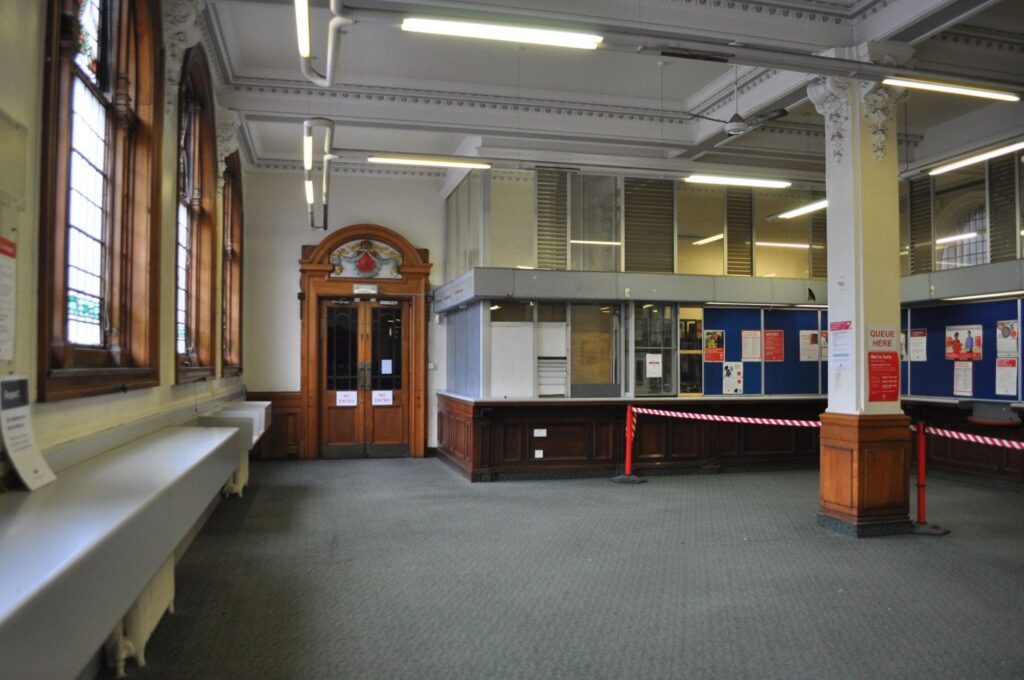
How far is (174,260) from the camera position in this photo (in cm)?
520

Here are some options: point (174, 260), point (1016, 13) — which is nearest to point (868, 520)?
point (1016, 13)

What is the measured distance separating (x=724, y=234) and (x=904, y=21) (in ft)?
13.0

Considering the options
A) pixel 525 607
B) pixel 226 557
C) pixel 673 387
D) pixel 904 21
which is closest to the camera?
pixel 525 607

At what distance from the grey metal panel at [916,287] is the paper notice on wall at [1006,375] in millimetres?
1026

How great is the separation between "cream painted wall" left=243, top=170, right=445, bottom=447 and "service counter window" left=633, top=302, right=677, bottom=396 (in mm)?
3075

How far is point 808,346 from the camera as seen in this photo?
9.39 metres

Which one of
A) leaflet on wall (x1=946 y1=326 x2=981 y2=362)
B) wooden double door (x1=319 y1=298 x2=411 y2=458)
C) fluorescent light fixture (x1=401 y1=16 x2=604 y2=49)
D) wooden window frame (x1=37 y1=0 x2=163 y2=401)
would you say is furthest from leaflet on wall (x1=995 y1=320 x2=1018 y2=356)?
wooden window frame (x1=37 y1=0 x2=163 y2=401)

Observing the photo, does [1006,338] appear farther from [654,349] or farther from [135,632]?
[135,632]

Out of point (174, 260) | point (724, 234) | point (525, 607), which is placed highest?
point (724, 234)

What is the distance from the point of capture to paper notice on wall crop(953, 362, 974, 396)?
27.1 feet

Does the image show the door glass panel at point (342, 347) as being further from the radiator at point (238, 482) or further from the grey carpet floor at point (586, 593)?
the grey carpet floor at point (586, 593)

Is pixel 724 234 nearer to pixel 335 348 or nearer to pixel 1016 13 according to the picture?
pixel 1016 13

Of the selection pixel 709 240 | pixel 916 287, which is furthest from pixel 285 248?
pixel 916 287

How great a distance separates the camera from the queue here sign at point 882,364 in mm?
5668
